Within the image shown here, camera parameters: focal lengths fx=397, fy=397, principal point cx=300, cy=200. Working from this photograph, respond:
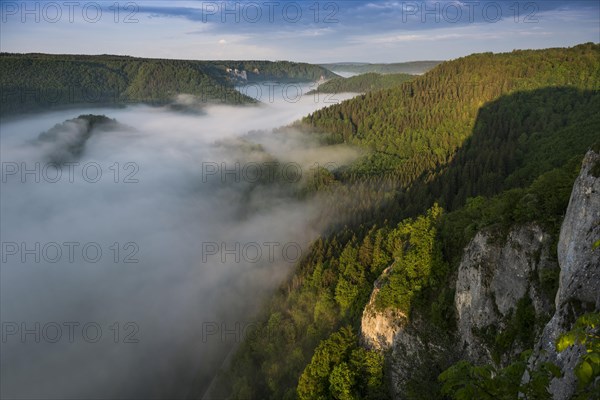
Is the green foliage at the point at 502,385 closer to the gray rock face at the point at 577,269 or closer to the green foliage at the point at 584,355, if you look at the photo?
the green foliage at the point at 584,355

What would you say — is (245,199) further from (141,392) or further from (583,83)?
(583,83)

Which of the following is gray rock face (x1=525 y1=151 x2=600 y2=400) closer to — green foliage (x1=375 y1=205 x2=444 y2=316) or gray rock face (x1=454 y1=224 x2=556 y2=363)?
gray rock face (x1=454 y1=224 x2=556 y2=363)

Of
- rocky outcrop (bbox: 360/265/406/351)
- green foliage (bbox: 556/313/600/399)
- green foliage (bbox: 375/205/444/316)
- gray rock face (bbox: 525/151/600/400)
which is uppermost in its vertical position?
green foliage (bbox: 556/313/600/399)

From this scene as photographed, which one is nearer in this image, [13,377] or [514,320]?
[514,320]

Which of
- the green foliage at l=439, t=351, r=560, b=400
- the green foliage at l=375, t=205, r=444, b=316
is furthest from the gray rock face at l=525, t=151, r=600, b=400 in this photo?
the green foliage at l=375, t=205, r=444, b=316

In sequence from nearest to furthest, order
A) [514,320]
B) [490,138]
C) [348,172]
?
[514,320] < [490,138] < [348,172]

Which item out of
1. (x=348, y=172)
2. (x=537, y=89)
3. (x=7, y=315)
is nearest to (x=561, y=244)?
(x=348, y=172)

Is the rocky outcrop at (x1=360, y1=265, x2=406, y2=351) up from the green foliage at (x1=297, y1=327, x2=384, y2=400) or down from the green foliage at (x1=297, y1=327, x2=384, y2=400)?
up
